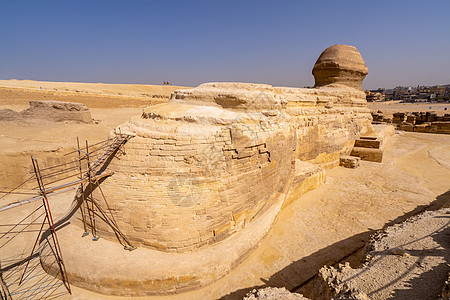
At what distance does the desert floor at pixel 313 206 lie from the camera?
3.90 meters

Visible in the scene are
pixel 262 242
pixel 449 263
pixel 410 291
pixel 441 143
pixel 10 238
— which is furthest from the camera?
pixel 441 143

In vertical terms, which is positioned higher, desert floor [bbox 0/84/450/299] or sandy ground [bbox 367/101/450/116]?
sandy ground [bbox 367/101/450/116]

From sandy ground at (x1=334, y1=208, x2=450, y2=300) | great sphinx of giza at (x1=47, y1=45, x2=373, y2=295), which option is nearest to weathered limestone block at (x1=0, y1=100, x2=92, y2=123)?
great sphinx of giza at (x1=47, y1=45, x2=373, y2=295)

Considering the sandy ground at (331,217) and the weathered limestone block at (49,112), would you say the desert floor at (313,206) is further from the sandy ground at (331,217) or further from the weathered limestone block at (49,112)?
the weathered limestone block at (49,112)

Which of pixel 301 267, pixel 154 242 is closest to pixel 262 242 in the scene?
pixel 301 267

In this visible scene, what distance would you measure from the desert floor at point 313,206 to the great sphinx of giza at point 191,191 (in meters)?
0.38

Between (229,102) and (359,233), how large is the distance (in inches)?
173

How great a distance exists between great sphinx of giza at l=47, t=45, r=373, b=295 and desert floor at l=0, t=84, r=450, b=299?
0.38 metres

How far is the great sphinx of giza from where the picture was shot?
3434 millimetres

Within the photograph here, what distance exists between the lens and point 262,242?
184 inches

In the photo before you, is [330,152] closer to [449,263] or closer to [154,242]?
[449,263]

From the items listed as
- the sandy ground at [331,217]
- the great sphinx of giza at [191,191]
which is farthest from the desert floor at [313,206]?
the great sphinx of giza at [191,191]

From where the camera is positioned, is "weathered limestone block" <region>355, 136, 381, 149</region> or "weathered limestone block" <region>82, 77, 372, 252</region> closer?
"weathered limestone block" <region>82, 77, 372, 252</region>

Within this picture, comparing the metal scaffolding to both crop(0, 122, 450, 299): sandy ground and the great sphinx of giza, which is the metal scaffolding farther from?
crop(0, 122, 450, 299): sandy ground
